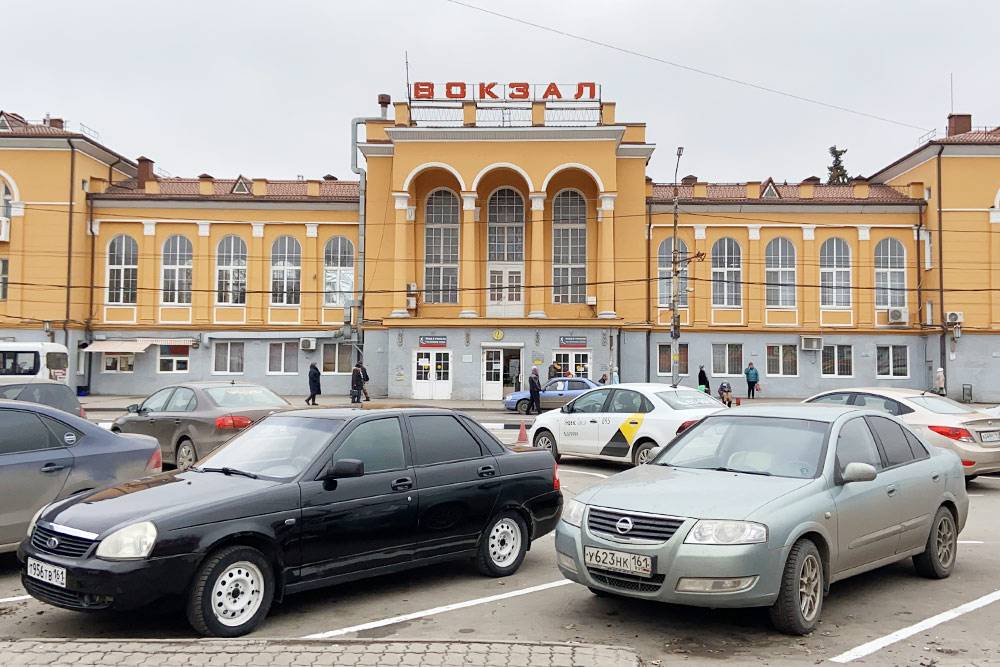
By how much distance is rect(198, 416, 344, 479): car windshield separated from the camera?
259 inches

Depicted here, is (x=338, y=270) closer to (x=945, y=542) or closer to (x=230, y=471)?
(x=230, y=471)

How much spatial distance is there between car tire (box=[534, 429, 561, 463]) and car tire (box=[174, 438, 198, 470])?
600cm

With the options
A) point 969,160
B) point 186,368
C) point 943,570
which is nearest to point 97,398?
point 186,368

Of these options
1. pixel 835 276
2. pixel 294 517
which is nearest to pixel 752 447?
pixel 294 517

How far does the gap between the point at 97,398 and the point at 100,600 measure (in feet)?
117

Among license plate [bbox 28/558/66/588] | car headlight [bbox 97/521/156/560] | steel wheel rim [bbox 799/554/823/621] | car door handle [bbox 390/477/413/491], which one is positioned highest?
car door handle [bbox 390/477/413/491]

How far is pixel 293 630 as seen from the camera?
5.94 metres

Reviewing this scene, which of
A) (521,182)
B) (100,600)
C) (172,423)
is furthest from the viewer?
(521,182)

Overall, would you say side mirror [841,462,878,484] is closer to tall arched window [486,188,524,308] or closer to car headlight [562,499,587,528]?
car headlight [562,499,587,528]

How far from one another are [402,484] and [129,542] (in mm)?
2146

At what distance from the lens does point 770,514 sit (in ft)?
18.9

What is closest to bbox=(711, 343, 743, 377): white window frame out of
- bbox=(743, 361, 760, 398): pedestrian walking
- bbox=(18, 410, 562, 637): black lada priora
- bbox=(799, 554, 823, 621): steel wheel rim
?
bbox=(743, 361, 760, 398): pedestrian walking

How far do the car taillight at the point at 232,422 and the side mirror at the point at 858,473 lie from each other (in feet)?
31.2

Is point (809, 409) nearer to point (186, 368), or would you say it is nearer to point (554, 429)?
point (554, 429)
